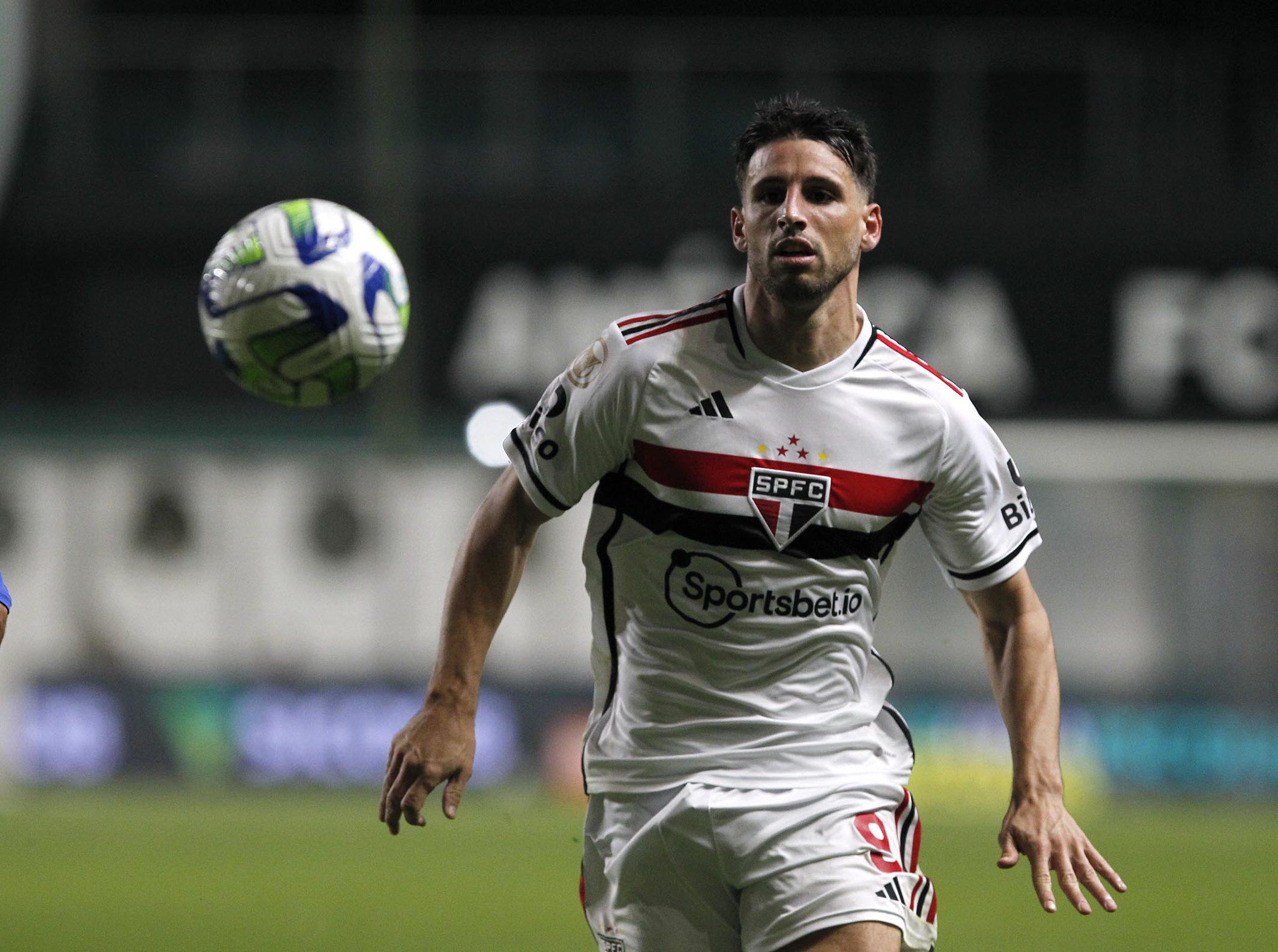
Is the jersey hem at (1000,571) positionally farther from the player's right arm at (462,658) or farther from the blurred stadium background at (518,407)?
the blurred stadium background at (518,407)

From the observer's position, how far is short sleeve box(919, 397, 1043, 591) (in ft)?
12.7

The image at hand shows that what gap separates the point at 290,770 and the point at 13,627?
2.69 meters

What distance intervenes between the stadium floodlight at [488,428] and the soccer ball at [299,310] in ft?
35.6

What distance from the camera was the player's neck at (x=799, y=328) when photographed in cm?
383

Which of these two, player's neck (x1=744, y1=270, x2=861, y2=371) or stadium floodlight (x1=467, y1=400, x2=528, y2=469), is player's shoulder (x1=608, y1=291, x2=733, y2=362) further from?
stadium floodlight (x1=467, y1=400, x2=528, y2=469)

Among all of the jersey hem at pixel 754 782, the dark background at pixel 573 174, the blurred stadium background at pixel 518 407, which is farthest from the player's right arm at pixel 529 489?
the dark background at pixel 573 174

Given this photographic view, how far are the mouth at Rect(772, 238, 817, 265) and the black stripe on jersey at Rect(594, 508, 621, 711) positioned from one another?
613 millimetres

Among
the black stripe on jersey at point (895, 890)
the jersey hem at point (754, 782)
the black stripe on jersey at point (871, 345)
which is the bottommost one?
the black stripe on jersey at point (895, 890)

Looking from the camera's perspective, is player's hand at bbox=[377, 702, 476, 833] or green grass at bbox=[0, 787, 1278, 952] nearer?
player's hand at bbox=[377, 702, 476, 833]

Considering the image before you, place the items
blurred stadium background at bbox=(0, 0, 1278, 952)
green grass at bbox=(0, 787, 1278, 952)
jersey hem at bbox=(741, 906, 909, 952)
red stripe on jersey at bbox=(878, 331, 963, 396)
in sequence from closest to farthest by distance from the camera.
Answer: jersey hem at bbox=(741, 906, 909, 952) → red stripe on jersey at bbox=(878, 331, 963, 396) → green grass at bbox=(0, 787, 1278, 952) → blurred stadium background at bbox=(0, 0, 1278, 952)

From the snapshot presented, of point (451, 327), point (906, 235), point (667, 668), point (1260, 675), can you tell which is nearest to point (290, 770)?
point (451, 327)

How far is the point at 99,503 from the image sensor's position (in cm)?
1588

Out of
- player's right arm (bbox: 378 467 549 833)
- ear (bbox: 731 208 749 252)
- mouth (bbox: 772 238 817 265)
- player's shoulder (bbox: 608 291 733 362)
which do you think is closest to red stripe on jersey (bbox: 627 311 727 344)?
player's shoulder (bbox: 608 291 733 362)

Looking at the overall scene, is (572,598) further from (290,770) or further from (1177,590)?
(1177,590)
